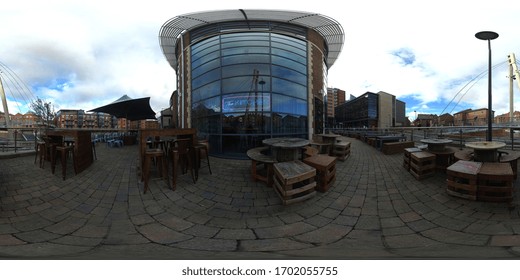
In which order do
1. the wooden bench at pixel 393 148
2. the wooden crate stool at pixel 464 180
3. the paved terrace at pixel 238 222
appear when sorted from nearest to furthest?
1. the paved terrace at pixel 238 222
2. the wooden crate stool at pixel 464 180
3. the wooden bench at pixel 393 148

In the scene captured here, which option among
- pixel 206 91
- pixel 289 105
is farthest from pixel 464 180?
pixel 206 91

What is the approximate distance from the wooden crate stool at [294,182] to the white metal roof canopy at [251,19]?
20.9 ft

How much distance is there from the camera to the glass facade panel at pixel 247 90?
792cm

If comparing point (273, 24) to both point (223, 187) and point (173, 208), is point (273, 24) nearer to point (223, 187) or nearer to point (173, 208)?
point (223, 187)

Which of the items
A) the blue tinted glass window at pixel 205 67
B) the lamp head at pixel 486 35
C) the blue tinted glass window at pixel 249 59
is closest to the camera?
the lamp head at pixel 486 35

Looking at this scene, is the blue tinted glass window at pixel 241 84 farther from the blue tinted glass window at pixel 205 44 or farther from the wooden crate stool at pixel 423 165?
the wooden crate stool at pixel 423 165

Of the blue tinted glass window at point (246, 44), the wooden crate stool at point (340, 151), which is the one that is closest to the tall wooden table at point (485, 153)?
the wooden crate stool at point (340, 151)

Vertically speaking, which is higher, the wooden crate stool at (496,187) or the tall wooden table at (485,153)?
the tall wooden table at (485,153)

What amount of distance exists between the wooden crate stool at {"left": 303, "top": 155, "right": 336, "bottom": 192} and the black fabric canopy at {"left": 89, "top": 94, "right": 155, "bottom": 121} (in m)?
11.3

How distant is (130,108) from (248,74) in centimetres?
922

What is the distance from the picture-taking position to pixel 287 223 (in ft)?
9.25

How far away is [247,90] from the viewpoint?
788 centimetres

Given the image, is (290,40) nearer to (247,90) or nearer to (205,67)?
(247,90)

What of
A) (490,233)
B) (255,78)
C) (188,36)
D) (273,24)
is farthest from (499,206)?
(188,36)
